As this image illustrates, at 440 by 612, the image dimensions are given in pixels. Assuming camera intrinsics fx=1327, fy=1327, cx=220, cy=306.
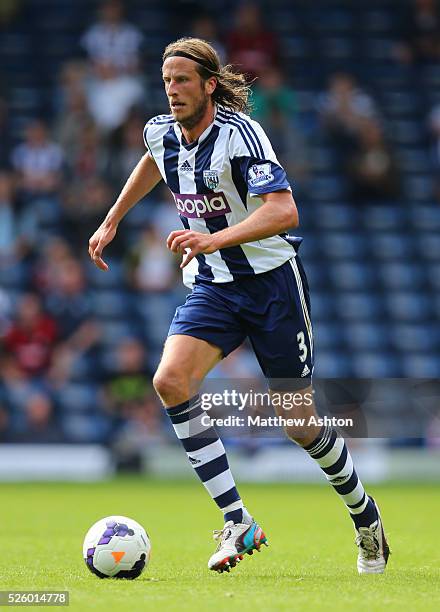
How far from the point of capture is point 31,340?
14.5 metres

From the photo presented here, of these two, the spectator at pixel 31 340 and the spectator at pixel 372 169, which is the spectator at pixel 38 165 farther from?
the spectator at pixel 372 169

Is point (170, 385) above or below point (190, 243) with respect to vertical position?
below

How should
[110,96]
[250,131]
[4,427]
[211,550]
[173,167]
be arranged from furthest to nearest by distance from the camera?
1. [110,96]
2. [4,427]
3. [211,550]
4. [173,167]
5. [250,131]

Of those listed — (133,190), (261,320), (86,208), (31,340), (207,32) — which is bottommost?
(31,340)

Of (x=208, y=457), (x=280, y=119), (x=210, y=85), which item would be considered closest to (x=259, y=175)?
(x=210, y=85)

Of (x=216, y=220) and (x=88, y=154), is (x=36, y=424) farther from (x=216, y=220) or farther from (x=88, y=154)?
(x=216, y=220)

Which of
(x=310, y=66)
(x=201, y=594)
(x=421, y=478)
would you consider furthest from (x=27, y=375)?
(x=201, y=594)

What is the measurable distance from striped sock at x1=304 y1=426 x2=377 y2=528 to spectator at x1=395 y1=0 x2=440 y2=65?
12.3 m

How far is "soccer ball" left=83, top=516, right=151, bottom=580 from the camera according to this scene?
19.0 feet

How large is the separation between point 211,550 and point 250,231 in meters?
2.38

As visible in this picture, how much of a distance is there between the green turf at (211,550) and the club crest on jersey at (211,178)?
1760mm

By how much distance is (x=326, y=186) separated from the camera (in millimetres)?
16859

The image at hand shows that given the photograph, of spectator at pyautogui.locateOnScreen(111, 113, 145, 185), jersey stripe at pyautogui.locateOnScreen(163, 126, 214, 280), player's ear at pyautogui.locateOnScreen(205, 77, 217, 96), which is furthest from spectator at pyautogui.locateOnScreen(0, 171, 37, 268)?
player's ear at pyautogui.locateOnScreen(205, 77, 217, 96)

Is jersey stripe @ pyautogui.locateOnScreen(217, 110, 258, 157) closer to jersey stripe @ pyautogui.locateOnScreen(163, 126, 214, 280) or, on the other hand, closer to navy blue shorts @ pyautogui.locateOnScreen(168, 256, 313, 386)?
jersey stripe @ pyautogui.locateOnScreen(163, 126, 214, 280)
